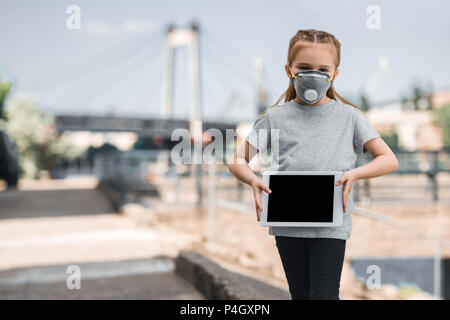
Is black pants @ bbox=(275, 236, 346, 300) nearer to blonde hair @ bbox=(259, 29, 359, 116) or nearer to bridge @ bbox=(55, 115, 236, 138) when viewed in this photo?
blonde hair @ bbox=(259, 29, 359, 116)

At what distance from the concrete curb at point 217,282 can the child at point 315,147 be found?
1.55m

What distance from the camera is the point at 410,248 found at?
1151cm

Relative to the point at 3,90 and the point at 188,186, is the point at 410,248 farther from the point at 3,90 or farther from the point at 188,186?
the point at 3,90

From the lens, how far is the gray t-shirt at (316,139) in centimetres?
144

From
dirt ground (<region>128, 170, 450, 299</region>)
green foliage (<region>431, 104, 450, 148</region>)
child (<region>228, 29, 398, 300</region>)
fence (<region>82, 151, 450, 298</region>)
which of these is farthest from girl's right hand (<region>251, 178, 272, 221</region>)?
green foliage (<region>431, 104, 450, 148</region>)

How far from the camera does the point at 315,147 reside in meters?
1.44

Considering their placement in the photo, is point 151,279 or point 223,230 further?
point 223,230

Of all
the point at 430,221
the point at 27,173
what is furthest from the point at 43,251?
the point at 27,173

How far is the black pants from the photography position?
1409 millimetres

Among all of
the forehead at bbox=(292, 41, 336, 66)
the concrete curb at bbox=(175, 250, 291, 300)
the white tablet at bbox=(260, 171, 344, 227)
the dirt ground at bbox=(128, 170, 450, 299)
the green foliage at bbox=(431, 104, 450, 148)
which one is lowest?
the dirt ground at bbox=(128, 170, 450, 299)

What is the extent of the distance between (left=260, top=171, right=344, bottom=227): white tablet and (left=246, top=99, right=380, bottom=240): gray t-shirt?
3 centimetres

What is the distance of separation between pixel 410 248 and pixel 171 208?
221 inches

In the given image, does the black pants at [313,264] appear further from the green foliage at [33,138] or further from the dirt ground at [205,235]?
the green foliage at [33,138]

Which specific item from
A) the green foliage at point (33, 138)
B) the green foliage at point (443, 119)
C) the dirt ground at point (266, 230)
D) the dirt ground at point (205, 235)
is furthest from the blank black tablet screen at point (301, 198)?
the green foliage at point (443, 119)
